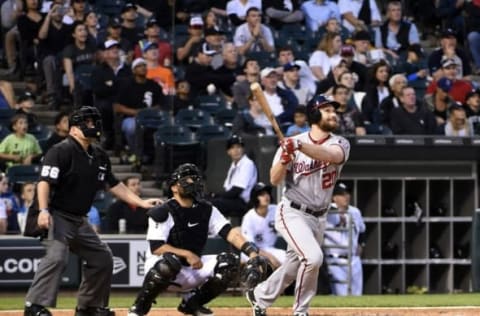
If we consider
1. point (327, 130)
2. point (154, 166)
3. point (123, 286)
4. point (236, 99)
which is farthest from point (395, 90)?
point (327, 130)

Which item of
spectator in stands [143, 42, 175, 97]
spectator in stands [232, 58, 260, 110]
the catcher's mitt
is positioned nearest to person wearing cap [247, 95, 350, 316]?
the catcher's mitt

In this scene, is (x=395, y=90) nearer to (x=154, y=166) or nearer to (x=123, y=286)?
(x=154, y=166)

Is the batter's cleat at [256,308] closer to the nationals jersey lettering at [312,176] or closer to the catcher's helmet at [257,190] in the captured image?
the nationals jersey lettering at [312,176]

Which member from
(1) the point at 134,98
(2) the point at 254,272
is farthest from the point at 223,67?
(2) the point at 254,272

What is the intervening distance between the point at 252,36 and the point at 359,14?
7.63 feet

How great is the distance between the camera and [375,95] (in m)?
18.1

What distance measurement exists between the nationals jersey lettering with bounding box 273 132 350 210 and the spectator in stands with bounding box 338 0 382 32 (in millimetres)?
9644

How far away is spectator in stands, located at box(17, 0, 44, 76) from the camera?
18.0 meters

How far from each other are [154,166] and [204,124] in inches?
30.5

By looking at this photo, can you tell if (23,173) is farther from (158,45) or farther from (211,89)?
(158,45)

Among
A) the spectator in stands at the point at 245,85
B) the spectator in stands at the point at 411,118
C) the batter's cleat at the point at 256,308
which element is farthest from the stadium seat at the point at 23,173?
the batter's cleat at the point at 256,308

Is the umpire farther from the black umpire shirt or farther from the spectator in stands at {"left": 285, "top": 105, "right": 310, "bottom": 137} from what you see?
the spectator in stands at {"left": 285, "top": 105, "right": 310, "bottom": 137}

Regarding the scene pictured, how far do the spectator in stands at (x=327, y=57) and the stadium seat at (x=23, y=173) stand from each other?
450cm

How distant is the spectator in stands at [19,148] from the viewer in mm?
16047
